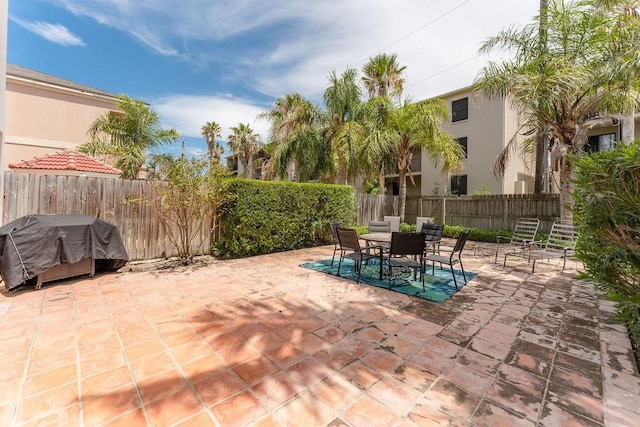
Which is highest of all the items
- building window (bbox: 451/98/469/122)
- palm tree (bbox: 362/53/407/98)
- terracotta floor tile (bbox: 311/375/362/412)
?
palm tree (bbox: 362/53/407/98)

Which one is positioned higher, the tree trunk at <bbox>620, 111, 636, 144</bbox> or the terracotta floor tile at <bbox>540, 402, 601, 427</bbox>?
the tree trunk at <bbox>620, 111, 636, 144</bbox>

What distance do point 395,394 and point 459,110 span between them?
702 inches

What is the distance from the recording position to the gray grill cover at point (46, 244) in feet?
13.4

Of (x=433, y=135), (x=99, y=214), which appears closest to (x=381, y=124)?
(x=433, y=135)

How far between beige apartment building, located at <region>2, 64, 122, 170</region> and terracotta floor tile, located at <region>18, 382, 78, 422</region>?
16417 millimetres

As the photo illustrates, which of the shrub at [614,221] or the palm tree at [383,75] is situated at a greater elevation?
the palm tree at [383,75]

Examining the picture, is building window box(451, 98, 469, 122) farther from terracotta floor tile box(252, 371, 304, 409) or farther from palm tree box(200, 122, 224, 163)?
palm tree box(200, 122, 224, 163)

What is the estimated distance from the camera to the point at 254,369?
7.90ft

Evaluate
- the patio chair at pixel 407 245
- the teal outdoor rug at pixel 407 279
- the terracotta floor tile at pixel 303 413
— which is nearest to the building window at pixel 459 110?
the teal outdoor rug at pixel 407 279

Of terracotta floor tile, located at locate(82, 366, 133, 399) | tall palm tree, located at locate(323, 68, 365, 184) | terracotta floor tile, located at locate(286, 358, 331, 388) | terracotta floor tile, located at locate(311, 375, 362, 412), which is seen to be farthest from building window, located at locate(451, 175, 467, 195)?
terracotta floor tile, located at locate(82, 366, 133, 399)

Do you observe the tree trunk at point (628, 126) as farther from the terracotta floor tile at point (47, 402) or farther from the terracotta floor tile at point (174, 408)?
the terracotta floor tile at point (47, 402)

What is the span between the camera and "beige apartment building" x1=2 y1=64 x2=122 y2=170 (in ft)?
40.6

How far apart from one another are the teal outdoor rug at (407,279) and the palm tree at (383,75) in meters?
10.3

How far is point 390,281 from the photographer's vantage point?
493cm
